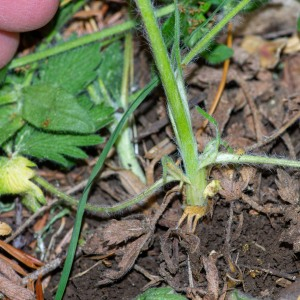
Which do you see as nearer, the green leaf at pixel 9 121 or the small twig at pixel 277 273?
the small twig at pixel 277 273

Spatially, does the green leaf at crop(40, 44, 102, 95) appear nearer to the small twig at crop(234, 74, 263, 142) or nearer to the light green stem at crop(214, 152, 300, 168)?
the small twig at crop(234, 74, 263, 142)

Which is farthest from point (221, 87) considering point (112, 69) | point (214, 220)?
point (214, 220)

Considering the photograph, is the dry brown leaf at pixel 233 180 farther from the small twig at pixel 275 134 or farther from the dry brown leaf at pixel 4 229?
the dry brown leaf at pixel 4 229

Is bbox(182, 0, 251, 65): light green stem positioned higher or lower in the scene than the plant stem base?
higher

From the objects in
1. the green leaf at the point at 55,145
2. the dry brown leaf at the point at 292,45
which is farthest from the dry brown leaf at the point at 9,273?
the dry brown leaf at the point at 292,45

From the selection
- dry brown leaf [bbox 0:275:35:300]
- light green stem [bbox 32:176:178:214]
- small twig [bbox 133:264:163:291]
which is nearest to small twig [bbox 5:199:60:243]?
light green stem [bbox 32:176:178:214]

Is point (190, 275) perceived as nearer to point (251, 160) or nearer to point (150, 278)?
point (150, 278)
